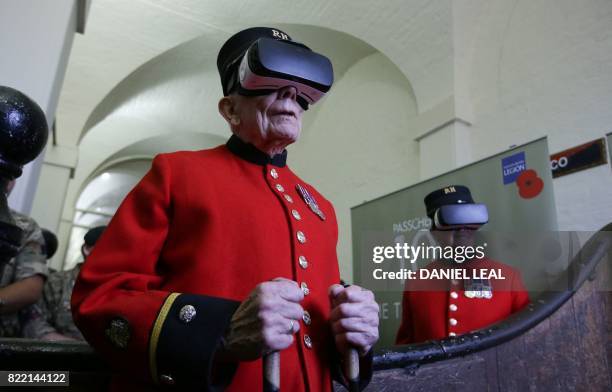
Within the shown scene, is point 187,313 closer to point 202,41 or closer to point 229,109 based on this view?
point 229,109

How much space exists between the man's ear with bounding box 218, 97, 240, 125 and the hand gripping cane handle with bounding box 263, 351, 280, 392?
540 mm

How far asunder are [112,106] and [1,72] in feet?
12.7

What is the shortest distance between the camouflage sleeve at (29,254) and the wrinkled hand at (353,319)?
1.32 meters

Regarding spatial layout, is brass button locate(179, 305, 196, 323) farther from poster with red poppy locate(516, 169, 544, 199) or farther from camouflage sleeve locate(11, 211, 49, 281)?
poster with red poppy locate(516, 169, 544, 199)

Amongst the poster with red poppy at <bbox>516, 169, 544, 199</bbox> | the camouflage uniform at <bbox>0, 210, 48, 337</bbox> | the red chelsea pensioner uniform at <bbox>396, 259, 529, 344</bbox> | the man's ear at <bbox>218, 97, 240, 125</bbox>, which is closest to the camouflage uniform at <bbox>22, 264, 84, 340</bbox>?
the camouflage uniform at <bbox>0, 210, 48, 337</bbox>

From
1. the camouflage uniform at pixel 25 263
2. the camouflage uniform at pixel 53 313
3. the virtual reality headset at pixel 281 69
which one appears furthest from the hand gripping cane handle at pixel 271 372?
the camouflage uniform at pixel 53 313

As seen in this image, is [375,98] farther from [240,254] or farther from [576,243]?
[240,254]

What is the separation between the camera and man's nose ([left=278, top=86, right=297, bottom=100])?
95cm

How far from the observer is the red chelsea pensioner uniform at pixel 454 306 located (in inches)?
77.2

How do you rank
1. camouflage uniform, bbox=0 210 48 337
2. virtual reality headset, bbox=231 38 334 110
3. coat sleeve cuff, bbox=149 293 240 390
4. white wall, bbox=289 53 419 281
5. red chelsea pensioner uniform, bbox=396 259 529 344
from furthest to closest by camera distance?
1. white wall, bbox=289 53 419 281
2. red chelsea pensioner uniform, bbox=396 259 529 344
3. camouflage uniform, bbox=0 210 48 337
4. virtual reality headset, bbox=231 38 334 110
5. coat sleeve cuff, bbox=149 293 240 390

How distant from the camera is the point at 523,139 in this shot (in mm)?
3320

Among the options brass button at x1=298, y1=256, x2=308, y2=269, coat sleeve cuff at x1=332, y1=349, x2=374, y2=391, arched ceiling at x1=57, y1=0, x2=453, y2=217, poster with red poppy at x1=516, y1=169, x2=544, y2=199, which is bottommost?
coat sleeve cuff at x1=332, y1=349, x2=374, y2=391

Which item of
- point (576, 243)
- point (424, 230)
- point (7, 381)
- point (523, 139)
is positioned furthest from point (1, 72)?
point (523, 139)

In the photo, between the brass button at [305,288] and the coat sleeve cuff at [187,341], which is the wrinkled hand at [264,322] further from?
the brass button at [305,288]
